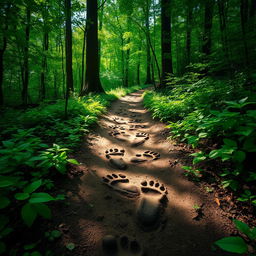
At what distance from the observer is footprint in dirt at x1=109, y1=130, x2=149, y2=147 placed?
12.1ft

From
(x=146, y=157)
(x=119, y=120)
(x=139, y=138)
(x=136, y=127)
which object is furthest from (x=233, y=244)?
(x=119, y=120)

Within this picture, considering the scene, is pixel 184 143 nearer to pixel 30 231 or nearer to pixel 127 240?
pixel 127 240

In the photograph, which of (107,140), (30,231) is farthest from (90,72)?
(30,231)

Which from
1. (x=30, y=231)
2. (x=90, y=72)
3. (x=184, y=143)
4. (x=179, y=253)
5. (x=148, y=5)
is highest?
(x=148, y=5)

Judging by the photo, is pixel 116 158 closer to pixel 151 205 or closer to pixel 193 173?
pixel 151 205

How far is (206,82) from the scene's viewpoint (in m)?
4.75

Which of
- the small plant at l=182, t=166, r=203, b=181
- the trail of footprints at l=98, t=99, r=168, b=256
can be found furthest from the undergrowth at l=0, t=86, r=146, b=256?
the small plant at l=182, t=166, r=203, b=181

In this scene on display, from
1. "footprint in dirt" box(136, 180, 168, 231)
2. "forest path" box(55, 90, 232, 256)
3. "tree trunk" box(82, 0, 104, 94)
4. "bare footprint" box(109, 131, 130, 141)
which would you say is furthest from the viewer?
"tree trunk" box(82, 0, 104, 94)

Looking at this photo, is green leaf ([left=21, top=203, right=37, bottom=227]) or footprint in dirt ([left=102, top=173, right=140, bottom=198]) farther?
footprint in dirt ([left=102, top=173, right=140, bottom=198])

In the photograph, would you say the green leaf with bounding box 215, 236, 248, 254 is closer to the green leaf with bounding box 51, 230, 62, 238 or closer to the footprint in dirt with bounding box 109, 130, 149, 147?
the green leaf with bounding box 51, 230, 62, 238

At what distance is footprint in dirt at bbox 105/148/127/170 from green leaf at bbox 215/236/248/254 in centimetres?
183

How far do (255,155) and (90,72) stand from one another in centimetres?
854

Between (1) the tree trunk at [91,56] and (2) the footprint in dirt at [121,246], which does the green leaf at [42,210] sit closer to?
(2) the footprint in dirt at [121,246]

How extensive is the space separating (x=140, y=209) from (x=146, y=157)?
1.36 meters
